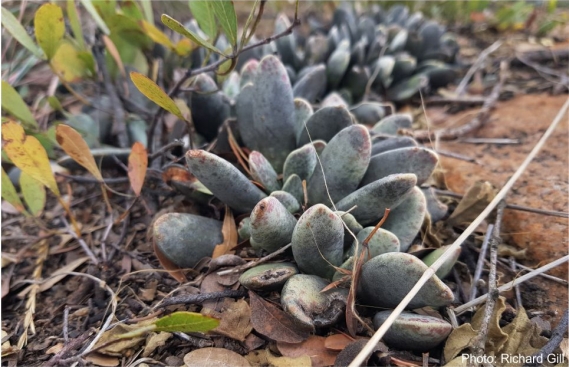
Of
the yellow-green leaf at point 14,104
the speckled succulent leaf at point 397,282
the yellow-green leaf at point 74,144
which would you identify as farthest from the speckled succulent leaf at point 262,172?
the yellow-green leaf at point 14,104

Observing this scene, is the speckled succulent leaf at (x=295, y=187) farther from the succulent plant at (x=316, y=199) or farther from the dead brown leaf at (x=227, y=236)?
the dead brown leaf at (x=227, y=236)

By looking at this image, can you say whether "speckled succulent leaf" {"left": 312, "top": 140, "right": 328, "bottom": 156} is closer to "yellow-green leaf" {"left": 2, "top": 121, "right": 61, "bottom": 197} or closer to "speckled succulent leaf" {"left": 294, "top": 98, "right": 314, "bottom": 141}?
"speckled succulent leaf" {"left": 294, "top": 98, "right": 314, "bottom": 141}

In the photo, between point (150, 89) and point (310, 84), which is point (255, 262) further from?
point (310, 84)

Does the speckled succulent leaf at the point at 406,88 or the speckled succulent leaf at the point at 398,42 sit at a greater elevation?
the speckled succulent leaf at the point at 398,42

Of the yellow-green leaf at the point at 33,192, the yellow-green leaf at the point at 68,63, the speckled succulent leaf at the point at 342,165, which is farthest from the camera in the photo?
the yellow-green leaf at the point at 68,63

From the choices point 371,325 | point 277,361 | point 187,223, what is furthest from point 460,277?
point 187,223

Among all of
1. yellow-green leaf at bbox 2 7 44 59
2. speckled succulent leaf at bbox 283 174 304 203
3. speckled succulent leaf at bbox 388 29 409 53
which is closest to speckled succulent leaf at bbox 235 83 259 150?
speckled succulent leaf at bbox 283 174 304 203

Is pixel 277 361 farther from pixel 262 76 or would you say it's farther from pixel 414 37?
pixel 414 37
